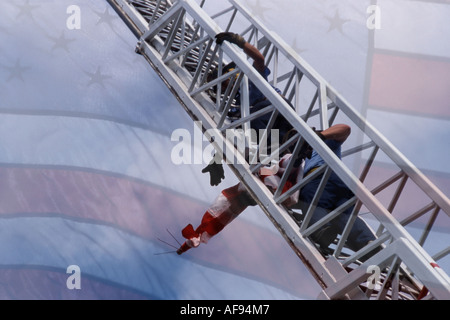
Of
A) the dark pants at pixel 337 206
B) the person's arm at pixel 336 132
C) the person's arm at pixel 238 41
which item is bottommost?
the dark pants at pixel 337 206

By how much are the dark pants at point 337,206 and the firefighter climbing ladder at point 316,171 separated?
17cm

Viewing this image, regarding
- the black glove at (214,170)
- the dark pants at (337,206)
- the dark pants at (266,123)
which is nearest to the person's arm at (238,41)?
the dark pants at (266,123)

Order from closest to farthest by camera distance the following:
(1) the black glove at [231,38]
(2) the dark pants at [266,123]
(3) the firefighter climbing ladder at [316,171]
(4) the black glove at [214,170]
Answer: (3) the firefighter climbing ladder at [316,171] → (2) the dark pants at [266,123] → (1) the black glove at [231,38] → (4) the black glove at [214,170]

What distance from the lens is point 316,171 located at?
5516 millimetres

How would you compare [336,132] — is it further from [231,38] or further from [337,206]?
[231,38]

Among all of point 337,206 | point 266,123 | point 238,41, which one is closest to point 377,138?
point 337,206

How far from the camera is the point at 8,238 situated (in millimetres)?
12633

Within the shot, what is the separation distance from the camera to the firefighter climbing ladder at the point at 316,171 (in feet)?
15.6

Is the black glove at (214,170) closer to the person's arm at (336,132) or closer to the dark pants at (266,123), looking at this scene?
the dark pants at (266,123)

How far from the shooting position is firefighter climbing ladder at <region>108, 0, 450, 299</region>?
4762 mm

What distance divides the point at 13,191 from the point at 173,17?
695 cm

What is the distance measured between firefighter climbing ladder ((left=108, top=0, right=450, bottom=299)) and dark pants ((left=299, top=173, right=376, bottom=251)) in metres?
0.17
